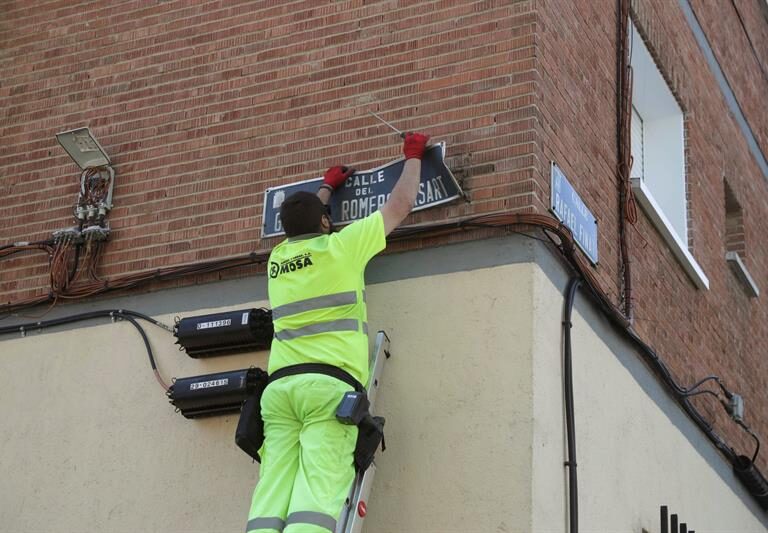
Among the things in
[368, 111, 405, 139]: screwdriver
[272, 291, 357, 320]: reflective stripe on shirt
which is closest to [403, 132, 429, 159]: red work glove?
[368, 111, 405, 139]: screwdriver

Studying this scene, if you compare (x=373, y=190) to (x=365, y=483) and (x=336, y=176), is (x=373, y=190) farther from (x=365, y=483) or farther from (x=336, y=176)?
(x=365, y=483)

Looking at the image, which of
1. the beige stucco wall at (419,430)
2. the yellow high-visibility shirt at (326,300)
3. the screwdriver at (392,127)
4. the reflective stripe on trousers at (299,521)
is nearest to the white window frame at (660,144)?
the beige stucco wall at (419,430)

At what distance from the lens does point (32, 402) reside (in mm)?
7742

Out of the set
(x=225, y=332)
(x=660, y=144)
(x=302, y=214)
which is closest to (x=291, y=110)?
(x=302, y=214)

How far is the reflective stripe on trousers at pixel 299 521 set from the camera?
5.78 meters

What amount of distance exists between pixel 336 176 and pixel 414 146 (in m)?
0.56

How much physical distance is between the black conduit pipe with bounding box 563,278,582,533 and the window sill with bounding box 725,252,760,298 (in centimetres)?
402

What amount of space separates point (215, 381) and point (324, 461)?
1224mm

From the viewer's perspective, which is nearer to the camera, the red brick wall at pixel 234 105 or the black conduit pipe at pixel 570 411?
the black conduit pipe at pixel 570 411

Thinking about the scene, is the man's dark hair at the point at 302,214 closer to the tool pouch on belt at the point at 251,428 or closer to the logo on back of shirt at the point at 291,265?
the logo on back of shirt at the point at 291,265

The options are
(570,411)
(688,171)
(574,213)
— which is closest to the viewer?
(570,411)

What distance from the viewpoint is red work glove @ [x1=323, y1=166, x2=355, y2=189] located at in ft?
23.9

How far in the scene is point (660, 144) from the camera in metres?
10.1

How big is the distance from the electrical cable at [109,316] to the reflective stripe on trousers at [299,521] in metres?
1.65
